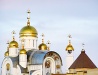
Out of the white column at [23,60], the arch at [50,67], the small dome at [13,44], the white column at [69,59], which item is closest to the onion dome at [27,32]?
the small dome at [13,44]

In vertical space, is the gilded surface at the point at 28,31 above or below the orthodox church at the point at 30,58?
above

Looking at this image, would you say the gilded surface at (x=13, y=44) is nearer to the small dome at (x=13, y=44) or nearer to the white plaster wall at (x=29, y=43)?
the small dome at (x=13, y=44)

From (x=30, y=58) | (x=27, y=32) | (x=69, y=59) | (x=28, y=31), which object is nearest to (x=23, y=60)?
(x=30, y=58)

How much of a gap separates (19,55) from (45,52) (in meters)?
2.64

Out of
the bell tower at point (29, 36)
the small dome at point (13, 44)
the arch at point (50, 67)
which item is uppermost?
the bell tower at point (29, 36)

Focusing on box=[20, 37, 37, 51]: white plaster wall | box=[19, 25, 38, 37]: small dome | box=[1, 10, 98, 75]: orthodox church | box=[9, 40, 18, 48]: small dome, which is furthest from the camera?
box=[20, 37, 37, 51]: white plaster wall

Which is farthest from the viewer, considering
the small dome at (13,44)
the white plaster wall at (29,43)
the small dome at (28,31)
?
the white plaster wall at (29,43)

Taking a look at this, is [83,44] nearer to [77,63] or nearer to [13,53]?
[77,63]

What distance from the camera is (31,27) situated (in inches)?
1703

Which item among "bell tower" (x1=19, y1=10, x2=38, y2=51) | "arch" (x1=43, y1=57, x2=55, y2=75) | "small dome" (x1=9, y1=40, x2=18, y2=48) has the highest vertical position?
"bell tower" (x1=19, y1=10, x2=38, y2=51)

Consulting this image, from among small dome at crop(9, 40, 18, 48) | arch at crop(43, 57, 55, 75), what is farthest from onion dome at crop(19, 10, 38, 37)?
arch at crop(43, 57, 55, 75)

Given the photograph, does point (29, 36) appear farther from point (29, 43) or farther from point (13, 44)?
point (13, 44)

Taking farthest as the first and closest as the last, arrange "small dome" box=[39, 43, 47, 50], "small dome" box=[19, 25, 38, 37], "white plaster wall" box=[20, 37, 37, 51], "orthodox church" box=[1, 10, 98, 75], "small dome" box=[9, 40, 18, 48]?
"small dome" box=[39, 43, 47, 50], "white plaster wall" box=[20, 37, 37, 51], "small dome" box=[19, 25, 38, 37], "small dome" box=[9, 40, 18, 48], "orthodox church" box=[1, 10, 98, 75]

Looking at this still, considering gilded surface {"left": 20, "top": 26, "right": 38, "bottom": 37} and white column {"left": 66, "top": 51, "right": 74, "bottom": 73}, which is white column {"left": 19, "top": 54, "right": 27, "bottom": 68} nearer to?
gilded surface {"left": 20, "top": 26, "right": 38, "bottom": 37}
